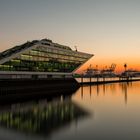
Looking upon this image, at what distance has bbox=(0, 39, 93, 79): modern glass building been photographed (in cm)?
8138

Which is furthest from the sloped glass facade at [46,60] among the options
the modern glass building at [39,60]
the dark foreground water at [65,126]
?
the dark foreground water at [65,126]

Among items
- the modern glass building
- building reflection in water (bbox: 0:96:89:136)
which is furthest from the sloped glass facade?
building reflection in water (bbox: 0:96:89:136)

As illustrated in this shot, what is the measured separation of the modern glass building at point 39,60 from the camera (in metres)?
81.4

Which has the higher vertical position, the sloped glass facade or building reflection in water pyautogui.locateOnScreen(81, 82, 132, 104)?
the sloped glass facade

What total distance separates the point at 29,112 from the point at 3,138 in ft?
59.4

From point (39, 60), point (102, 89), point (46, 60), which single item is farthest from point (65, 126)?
point (102, 89)

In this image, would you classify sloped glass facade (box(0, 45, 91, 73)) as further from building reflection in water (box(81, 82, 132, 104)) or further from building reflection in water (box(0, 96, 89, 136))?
building reflection in water (box(0, 96, 89, 136))

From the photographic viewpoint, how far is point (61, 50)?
348 ft

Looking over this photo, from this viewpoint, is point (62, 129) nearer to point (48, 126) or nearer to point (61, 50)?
point (48, 126)

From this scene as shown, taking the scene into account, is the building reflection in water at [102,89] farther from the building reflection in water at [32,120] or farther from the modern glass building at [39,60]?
the building reflection in water at [32,120]

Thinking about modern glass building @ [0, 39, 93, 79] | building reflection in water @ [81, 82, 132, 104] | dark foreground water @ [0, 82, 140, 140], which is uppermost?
modern glass building @ [0, 39, 93, 79]

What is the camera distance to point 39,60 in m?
94.5

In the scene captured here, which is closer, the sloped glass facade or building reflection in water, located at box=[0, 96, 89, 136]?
building reflection in water, located at box=[0, 96, 89, 136]

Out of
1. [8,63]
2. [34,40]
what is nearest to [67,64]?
[34,40]
